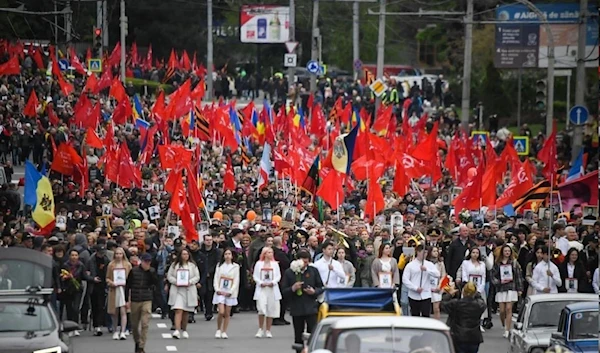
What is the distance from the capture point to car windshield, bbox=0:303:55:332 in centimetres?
1808

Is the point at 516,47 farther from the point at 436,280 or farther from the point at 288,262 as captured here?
the point at 436,280

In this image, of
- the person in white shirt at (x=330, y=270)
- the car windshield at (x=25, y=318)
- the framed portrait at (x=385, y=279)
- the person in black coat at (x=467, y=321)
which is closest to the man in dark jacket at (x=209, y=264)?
the person in white shirt at (x=330, y=270)

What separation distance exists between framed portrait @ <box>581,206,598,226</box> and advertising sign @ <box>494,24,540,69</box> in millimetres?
23513

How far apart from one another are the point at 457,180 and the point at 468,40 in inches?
517

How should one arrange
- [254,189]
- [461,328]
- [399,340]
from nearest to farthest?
1. [399,340]
2. [461,328]
3. [254,189]

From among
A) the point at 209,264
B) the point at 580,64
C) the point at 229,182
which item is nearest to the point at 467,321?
the point at 209,264

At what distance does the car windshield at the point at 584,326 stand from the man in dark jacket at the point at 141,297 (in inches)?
239

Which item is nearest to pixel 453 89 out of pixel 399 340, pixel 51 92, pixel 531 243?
pixel 51 92

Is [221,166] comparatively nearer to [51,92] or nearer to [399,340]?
[51,92]

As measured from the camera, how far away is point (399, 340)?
48.3 feet

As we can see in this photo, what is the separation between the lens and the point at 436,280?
23.9 m

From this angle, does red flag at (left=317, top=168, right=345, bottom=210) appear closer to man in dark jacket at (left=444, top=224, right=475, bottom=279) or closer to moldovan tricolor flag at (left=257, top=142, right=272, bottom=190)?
moldovan tricolor flag at (left=257, top=142, right=272, bottom=190)

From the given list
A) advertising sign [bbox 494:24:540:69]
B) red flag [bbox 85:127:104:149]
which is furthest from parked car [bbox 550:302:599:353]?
advertising sign [bbox 494:24:540:69]

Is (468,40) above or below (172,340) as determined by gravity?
above
